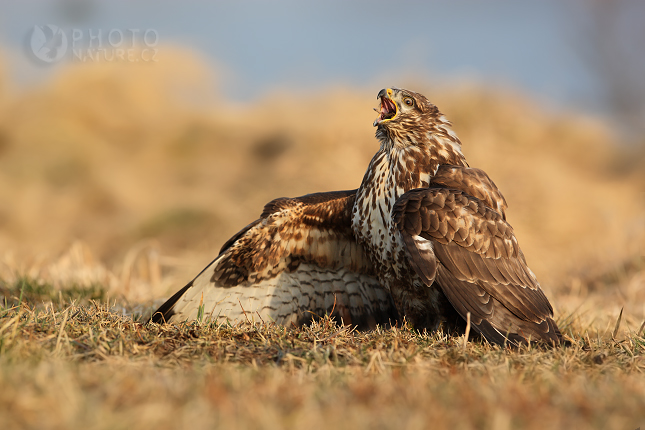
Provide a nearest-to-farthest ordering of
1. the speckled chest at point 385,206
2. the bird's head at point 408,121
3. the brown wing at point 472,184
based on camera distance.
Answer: the speckled chest at point 385,206 < the brown wing at point 472,184 < the bird's head at point 408,121

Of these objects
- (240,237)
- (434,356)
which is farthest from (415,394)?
(240,237)

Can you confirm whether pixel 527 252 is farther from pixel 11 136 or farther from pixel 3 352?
pixel 11 136

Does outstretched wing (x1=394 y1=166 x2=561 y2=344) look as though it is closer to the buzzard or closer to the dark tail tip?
the buzzard

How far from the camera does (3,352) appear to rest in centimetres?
259

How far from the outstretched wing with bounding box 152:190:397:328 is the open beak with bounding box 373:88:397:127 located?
620mm

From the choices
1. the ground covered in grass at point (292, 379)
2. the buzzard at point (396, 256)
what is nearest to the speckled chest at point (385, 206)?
the buzzard at point (396, 256)

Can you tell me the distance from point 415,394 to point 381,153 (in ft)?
8.31

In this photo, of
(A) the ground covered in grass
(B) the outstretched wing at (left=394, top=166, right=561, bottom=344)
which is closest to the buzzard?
(B) the outstretched wing at (left=394, top=166, right=561, bottom=344)

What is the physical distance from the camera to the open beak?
4523 mm

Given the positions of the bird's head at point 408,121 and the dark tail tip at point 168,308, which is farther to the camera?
the bird's head at point 408,121

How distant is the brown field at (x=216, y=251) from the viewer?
2076 mm

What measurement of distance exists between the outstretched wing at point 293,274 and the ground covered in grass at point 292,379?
797 millimetres

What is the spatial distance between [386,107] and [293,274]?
1.42 m

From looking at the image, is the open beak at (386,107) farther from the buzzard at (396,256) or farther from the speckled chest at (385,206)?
the speckled chest at (385,206)
